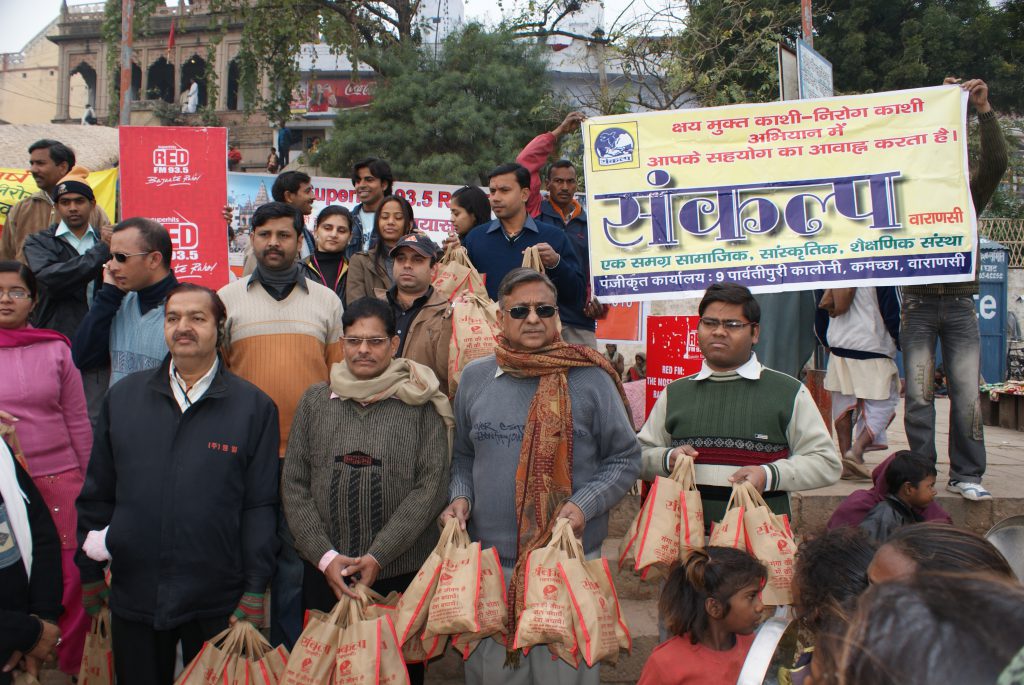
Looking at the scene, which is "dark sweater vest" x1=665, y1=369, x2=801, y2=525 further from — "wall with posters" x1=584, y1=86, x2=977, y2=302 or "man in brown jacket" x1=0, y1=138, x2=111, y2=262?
"man in brown jacket" x1=0, y1=138, x2=111, y2=262

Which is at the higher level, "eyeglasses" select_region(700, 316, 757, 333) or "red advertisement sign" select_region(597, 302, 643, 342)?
"red advertisement sign" select_region(597, 302, 643, 342)

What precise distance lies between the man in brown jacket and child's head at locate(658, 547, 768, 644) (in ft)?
14.1

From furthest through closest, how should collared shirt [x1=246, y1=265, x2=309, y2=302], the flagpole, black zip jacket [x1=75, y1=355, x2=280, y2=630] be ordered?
the flagpole → collared shirt [x1=246, y1=265, x2=309, y2=302] → black zip jacket [x1=75, y1=355, x2=280, y2=630]

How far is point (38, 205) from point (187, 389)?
10.0 ft

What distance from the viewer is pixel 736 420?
3303 mm

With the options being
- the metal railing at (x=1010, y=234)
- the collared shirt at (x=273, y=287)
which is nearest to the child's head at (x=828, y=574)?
the collared shirt at (x=273, y=287)

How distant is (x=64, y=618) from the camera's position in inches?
152

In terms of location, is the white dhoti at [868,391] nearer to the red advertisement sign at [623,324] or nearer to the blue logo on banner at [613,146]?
the blue logo on banner at [613,146]

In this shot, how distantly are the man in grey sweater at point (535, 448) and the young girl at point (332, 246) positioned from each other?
1896mm

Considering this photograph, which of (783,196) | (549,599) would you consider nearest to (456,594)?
(549,599)

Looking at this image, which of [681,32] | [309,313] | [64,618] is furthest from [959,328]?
[681,32]

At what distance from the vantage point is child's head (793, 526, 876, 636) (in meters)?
2.48

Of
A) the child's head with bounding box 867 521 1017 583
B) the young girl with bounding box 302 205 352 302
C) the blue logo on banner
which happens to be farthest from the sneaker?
the young girl with bounding box 302 205 352 302

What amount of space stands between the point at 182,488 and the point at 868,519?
3.00 metres
